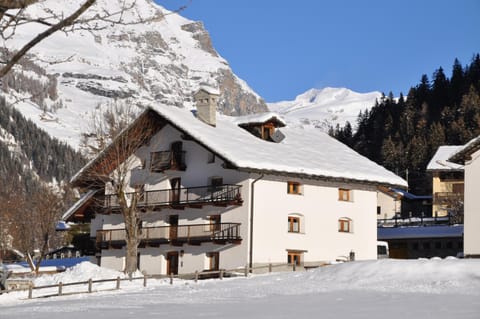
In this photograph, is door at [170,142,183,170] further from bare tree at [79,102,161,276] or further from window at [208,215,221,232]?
window at [208,215,221,232]

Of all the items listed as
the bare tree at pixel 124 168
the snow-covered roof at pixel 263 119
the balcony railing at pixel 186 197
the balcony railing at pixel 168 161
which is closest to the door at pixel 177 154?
the balcony railing at pixel 168 161

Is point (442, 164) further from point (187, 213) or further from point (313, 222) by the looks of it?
point (187, 213)

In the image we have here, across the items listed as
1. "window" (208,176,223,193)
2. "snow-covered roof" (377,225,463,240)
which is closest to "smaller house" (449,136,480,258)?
"window" (208,176,223,193)

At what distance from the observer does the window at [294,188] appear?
5191 cm

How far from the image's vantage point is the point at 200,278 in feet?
161

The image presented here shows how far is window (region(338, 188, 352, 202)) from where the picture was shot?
2141 inches

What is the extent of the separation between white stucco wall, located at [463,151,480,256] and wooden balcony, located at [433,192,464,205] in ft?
131

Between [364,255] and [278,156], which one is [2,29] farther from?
[364,255]

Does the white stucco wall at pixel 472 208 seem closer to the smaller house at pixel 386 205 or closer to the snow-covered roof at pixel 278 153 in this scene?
the snow-covered roof at pixel 278 153

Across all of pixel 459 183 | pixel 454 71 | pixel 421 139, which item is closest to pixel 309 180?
pixel 459 183

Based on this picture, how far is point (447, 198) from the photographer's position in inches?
3647

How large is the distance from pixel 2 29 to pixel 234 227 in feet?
131

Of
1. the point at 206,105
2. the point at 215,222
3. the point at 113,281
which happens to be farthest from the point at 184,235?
the point at 206,105

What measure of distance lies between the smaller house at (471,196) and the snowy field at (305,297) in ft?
25.9
